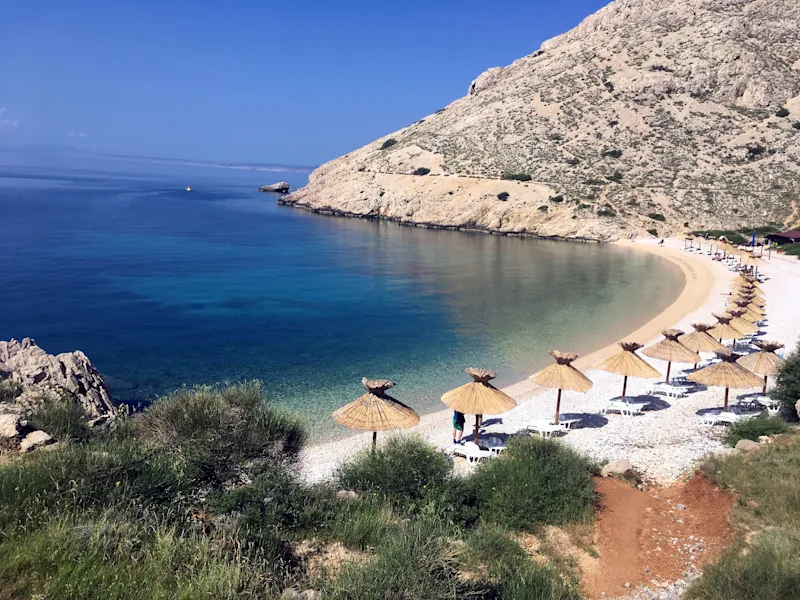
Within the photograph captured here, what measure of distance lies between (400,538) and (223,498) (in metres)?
2.67

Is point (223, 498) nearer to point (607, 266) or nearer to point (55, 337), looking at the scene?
point (55, 337)

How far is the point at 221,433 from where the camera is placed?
9.73 m

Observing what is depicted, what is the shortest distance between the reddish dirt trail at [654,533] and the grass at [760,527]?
1.16 ft

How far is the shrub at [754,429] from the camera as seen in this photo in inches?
535

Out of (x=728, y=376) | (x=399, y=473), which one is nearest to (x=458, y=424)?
(x=399, y=473)

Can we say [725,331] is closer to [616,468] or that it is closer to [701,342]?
[701,342]

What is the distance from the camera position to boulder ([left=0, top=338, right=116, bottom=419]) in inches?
543

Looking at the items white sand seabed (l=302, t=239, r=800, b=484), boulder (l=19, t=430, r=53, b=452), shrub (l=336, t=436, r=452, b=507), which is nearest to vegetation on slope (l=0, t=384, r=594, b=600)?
shrub (l=336, t=436, r=452, b=507)

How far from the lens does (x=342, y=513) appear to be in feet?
25.5


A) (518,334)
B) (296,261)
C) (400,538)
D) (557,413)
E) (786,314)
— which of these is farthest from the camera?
(296,261)

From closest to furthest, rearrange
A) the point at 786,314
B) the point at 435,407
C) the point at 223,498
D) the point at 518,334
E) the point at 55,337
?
the point at 223,498, the point at 435,407, the point at 55,337, the point at 518,334, the point at 786,314

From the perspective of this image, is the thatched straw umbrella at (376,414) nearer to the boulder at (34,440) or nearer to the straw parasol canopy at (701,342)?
the boulder at (34,440)

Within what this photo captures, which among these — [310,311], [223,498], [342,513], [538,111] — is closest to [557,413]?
[342,513]

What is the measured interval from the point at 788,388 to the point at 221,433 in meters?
15.2
